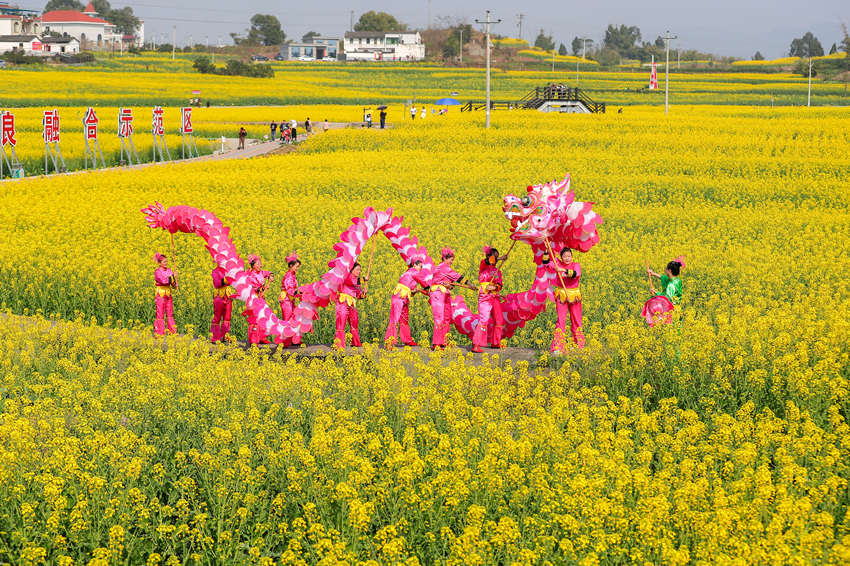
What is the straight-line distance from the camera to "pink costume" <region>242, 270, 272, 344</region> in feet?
49.3

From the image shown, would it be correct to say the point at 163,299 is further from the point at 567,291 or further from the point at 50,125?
the point at 50,125

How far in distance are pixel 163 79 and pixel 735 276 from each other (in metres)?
92.1

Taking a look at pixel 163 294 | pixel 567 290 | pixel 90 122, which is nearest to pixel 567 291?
pixel 567 290

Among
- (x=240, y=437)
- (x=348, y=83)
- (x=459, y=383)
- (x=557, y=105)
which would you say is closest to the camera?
(x=240, y=437)

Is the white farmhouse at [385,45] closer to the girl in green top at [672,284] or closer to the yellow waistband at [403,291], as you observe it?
the yellow waistband at [403,291]

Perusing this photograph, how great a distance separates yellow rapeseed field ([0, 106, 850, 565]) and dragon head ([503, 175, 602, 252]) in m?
1.40

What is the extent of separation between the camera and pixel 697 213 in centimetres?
2650

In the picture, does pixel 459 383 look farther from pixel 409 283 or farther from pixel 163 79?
pixel 163 79

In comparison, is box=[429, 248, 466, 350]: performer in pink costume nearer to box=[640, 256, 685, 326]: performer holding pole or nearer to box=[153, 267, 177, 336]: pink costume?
box=[640, 256, 685, 326]: performer holding pole

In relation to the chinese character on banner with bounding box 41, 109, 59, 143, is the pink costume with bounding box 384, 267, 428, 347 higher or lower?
lower

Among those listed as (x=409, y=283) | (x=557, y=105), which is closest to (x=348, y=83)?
(x=557, y=105)

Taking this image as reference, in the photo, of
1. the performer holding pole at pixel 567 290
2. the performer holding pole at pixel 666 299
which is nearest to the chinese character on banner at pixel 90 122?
the performer holding pole at pixel 567 290

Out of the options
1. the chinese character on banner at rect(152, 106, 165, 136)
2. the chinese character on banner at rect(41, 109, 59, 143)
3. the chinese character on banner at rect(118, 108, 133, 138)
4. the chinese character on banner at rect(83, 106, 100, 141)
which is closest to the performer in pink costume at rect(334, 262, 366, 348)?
the chinese character on banner at rect(41, 109, 59, 143)

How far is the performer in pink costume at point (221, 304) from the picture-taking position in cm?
1534
